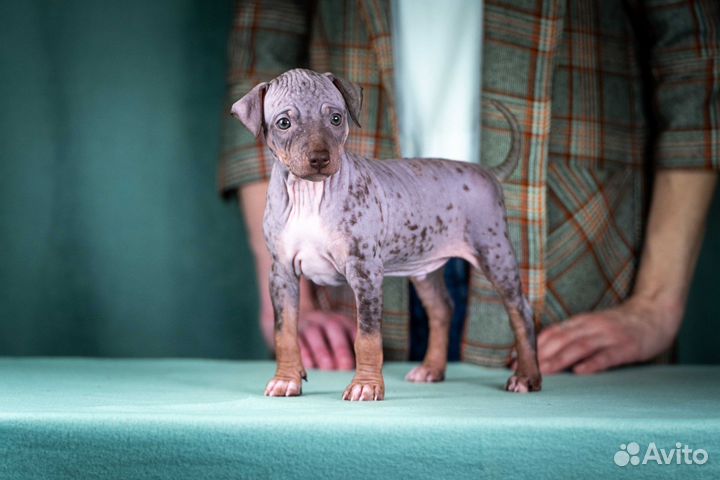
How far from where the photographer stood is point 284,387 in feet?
3.46

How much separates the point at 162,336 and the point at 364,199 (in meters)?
1.39

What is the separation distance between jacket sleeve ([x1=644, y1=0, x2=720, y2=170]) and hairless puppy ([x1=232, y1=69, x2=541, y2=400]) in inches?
25.4

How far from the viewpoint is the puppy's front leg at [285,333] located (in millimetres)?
1060

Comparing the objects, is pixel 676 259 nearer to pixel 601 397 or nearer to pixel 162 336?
pixel 601 397

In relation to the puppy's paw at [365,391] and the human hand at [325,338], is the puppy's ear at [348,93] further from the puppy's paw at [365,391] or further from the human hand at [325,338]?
→ the human hand at [325,338]

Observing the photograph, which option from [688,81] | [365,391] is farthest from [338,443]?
[688,81]

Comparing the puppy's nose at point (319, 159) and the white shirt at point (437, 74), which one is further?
the white shirt at point (437, 74)

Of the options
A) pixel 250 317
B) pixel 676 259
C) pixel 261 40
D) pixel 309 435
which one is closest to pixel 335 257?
pixel 309 435

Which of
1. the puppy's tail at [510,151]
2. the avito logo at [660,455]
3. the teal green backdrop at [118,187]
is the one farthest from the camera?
the teal green backdrop at [118,187]

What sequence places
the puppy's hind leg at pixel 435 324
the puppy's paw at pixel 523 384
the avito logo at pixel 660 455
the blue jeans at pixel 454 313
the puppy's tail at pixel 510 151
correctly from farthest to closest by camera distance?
the blue jeans at pixel 454 313 → the puppy's tail at pixel 510 151 → the puppy's hind leg at pixel 435 324 → the puppy's paw at pixel 523 384 → the avito logo at pixel 660 455

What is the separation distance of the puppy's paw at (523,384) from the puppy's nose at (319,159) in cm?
40

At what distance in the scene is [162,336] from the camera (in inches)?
90.4

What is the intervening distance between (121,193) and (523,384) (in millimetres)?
1413

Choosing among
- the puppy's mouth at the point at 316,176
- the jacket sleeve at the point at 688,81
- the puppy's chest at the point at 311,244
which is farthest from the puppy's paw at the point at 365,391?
the jacket sleeve at the point at 688,81
